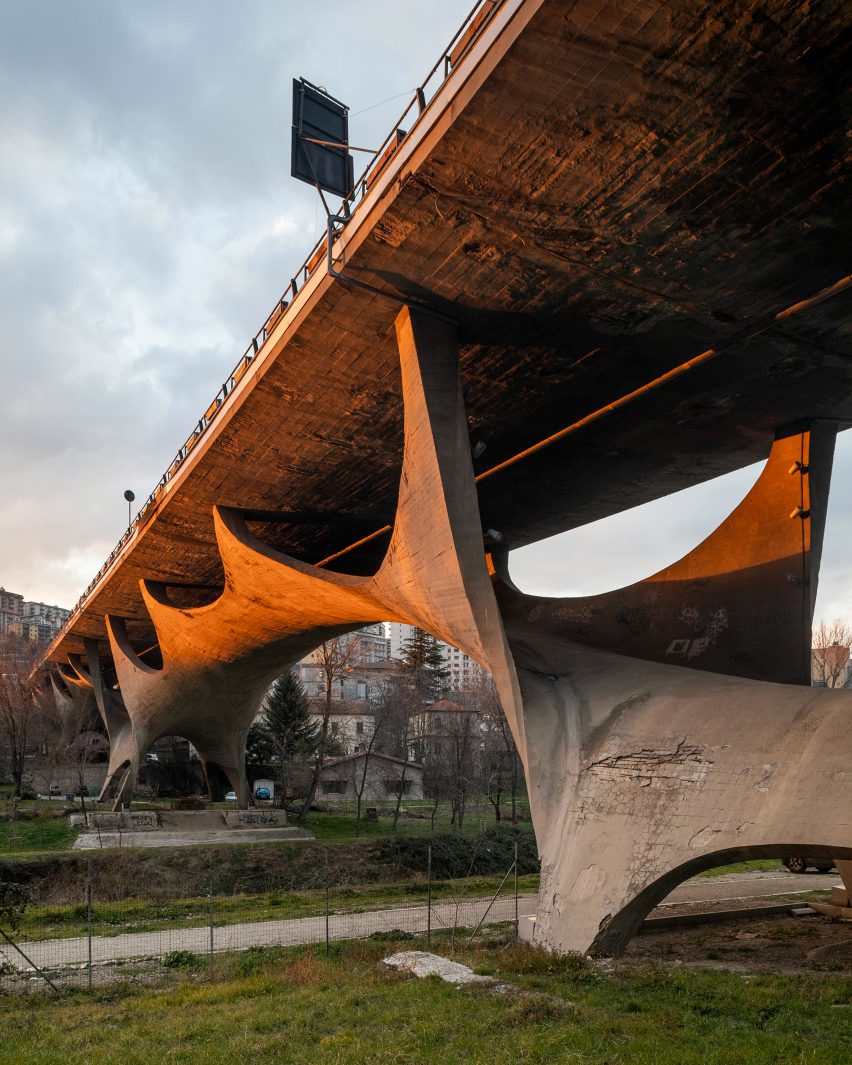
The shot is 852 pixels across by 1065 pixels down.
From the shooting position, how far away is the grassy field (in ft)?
20.5

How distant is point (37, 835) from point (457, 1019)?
25.1m

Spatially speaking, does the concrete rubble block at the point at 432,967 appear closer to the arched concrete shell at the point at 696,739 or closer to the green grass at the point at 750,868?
the arched concrete shell at the point at 696,739

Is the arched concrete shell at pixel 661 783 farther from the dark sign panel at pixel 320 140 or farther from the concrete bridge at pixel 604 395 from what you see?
the dark sign panel at pixel 320 140

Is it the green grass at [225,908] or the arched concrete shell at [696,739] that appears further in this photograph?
the green grass at [225,908]

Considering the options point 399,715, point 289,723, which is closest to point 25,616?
point 399,715

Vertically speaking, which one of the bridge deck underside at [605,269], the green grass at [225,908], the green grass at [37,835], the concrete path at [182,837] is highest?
the bridge deck underside at [605,269]

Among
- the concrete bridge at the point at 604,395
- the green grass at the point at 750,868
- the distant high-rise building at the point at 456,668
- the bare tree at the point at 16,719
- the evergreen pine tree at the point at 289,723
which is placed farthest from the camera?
the distant high-rise building at the point at 456,668

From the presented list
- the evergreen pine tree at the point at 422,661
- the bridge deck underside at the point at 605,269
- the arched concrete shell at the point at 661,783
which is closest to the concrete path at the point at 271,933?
the arched concrete shell at the point at 661,783

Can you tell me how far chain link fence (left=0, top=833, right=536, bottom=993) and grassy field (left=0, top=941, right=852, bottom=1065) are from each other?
1.72 metres

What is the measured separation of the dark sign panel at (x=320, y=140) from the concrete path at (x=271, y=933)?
11187mm

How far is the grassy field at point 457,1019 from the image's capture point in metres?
6.25

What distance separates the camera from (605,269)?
1057 cm

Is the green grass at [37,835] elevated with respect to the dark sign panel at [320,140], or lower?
lower

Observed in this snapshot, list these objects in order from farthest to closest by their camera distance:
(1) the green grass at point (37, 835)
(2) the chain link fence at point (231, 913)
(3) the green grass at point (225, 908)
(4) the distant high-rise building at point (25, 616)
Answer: (4) the distant high-rise building at point (25, 616), (1) the green grass at point (37, 835), (3) the green grass at point (225, 908), (2) the chain link fence at point (231, 913)
